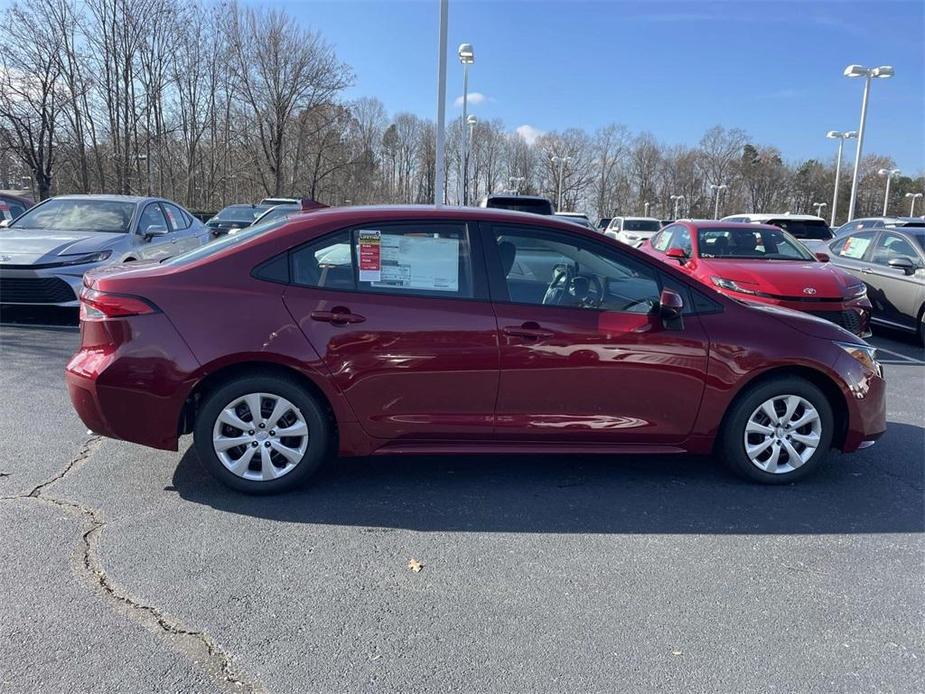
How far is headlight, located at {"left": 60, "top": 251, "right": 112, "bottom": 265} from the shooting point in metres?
7.95

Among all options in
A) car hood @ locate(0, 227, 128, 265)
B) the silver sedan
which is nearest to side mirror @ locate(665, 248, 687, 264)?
the silver sedan

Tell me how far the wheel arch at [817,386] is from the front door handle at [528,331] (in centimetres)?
125

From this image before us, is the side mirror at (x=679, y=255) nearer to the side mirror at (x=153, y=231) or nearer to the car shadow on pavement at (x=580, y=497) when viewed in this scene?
the car shadow on pavement at (x=580, y=497)

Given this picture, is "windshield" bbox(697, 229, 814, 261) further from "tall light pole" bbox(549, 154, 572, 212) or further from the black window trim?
"tall light pole" bbox(549, 154, 572, 212)

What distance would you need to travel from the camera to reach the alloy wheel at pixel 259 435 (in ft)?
12.3

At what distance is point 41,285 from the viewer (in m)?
7.84

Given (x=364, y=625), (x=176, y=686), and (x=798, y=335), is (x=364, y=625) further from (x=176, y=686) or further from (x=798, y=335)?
(x=798, y=335)

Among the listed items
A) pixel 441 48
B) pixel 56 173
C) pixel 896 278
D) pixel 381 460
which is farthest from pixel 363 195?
pixel 381 460

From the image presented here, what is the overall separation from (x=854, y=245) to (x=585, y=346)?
29.9ft

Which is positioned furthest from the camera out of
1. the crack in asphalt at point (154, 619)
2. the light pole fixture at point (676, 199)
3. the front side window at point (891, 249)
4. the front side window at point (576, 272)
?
the light pole fixture at point (676, 199)

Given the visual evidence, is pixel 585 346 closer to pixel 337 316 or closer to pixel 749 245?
pixel 337 316

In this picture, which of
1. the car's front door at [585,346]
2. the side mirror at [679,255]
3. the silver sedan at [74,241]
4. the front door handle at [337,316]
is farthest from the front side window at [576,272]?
the side mirror at [679,255]

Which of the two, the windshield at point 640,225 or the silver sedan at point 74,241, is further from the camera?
the windshield at point 640,225

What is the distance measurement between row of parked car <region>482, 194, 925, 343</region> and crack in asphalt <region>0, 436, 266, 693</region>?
6.71 meters
